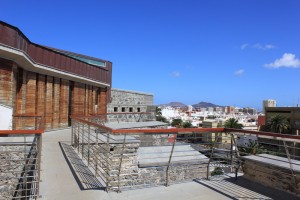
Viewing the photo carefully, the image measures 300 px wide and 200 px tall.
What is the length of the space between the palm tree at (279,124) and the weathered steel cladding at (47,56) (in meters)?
39.4

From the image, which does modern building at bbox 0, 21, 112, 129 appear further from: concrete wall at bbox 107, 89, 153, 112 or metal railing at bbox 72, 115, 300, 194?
metal railing at bbox 72, 115, 300, 194

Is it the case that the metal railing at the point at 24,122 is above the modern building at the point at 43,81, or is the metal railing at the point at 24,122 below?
below

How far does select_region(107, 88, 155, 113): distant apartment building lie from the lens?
90.2 ft

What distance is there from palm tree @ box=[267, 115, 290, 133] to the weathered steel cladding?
1551 inches

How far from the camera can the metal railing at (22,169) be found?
467 centimetres

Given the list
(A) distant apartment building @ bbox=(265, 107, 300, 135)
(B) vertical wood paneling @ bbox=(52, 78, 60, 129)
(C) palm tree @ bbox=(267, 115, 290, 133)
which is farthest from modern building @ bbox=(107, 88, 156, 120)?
(A) distant apartment building @ bbox=(265, 107, 300, 135)

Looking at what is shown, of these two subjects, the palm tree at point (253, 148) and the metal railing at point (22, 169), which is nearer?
the metal railing at point (22, 169)

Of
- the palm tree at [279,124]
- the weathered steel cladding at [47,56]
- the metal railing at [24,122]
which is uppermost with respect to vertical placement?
the weathered steel cladding at [47,56]

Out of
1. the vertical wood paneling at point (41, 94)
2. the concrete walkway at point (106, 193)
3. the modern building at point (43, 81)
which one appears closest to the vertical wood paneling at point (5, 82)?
the modern building at point (43, 81)

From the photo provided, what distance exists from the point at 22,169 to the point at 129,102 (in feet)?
70.0

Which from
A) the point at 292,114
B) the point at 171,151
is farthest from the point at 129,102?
the point at 292,114

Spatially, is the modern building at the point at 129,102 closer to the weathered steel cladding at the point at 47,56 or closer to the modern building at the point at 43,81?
the weathered steel cladding at the point at 47,56

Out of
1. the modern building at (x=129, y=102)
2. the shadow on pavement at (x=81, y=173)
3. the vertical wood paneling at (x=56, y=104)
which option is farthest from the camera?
the modern building at (x=129, y=102)

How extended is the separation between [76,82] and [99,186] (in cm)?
1564
